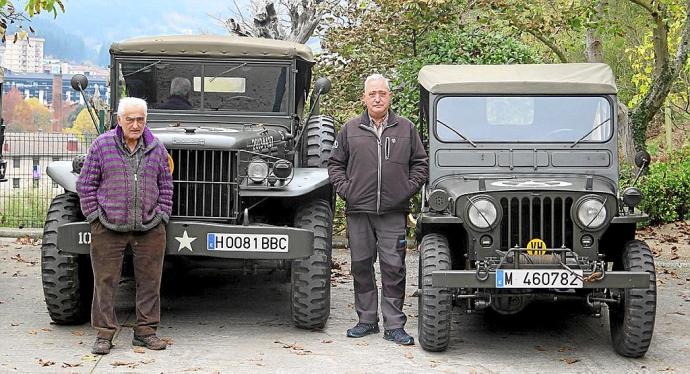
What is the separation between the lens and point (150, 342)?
7.27 meters

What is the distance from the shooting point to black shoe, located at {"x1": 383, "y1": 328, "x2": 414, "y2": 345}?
7516mm

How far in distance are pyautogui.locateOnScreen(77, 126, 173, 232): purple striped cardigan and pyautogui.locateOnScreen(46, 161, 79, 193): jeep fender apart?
1.94 feet

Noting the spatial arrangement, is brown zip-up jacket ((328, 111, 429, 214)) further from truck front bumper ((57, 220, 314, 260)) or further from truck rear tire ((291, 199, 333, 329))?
truck front bumper ((57, 220, 314, 260))

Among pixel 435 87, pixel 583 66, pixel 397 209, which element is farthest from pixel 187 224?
pixel 583 66

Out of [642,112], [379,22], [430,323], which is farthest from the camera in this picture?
[642,112]

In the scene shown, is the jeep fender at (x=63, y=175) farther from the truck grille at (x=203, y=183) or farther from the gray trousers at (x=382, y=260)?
Answer: the gray trousers at (x=382, y=260)

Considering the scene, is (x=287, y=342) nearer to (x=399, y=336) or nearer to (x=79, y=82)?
(x=399, y=336)

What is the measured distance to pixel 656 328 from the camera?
8398 mm

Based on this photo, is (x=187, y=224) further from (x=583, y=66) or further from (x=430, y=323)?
(x=583, y=66)

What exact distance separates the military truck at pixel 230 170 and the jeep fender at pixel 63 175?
0.01 m

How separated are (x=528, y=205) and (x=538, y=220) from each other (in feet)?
0.42

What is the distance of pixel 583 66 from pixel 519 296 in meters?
2.41

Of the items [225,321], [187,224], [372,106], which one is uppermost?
[372,106]

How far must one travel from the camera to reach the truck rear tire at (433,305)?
703 centimetres
